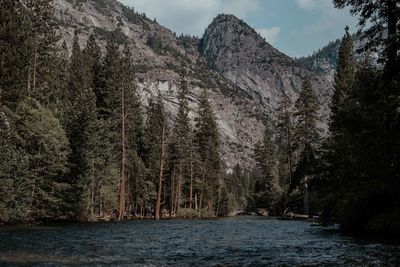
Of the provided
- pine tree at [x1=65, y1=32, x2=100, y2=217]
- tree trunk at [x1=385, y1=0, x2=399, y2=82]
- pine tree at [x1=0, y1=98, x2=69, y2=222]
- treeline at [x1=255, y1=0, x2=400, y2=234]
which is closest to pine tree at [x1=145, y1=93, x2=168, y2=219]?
pine tree at [x1=65, y1=32, x2=100, y2=217]

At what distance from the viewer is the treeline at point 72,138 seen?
33.2 m

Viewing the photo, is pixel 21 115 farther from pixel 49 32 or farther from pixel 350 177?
pixel 350 177

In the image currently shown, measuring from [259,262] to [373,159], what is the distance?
793cm

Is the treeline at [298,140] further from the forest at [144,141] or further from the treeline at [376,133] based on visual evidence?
the treeline at [376,133]

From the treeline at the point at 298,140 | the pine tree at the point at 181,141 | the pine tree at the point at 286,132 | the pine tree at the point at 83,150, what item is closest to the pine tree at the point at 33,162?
the pine tree at the point at 83,150

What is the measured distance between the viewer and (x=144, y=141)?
69438 millimetres

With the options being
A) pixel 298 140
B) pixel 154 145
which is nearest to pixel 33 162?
pixel 154 145

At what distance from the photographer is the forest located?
18594mm

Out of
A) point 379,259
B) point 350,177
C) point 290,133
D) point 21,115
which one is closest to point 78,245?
point 379,259

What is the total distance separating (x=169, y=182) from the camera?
74812mm

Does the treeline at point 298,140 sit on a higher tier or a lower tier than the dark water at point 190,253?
higher

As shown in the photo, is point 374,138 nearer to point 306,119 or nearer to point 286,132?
point 306,119

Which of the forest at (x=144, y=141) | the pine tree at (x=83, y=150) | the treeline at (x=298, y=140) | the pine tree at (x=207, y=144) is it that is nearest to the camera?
the forest at (x=144, y=141)

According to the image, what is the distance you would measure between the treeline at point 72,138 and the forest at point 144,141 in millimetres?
124
